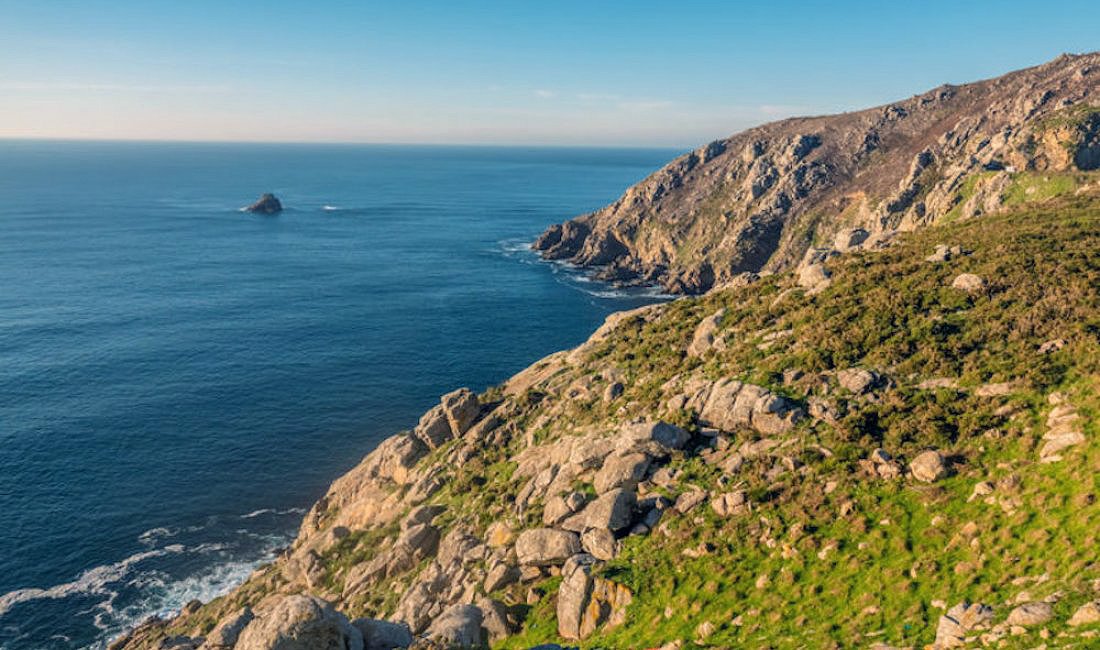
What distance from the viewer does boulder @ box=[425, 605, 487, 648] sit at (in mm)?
30250

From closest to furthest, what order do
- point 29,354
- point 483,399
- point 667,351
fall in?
1. point 667,351
2. point 483,399
3. point 29,354

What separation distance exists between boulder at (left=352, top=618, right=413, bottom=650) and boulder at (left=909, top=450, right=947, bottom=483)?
24.6 metres

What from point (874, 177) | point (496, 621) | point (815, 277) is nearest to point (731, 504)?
point (496, 621)

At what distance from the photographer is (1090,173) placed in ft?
319

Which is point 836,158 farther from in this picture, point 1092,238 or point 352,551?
point 352,551

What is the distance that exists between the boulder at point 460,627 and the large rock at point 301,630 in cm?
642

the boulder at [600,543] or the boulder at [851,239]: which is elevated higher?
the boulder at [851,239]

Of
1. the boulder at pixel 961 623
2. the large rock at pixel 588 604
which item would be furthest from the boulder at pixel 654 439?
the boulder at pixel 961 623

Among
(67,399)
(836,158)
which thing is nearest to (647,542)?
(67,399)

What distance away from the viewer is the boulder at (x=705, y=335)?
161ft

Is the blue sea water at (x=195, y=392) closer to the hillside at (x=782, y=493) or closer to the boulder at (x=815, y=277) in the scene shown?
the hillside at (x=782, y=493)

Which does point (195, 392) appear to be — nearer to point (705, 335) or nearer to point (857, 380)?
point (705, 335)

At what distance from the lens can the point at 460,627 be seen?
31.2 metres

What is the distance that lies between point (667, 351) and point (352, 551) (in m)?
29.9
